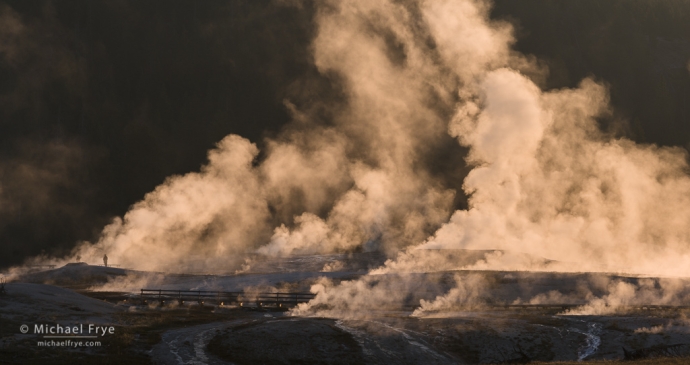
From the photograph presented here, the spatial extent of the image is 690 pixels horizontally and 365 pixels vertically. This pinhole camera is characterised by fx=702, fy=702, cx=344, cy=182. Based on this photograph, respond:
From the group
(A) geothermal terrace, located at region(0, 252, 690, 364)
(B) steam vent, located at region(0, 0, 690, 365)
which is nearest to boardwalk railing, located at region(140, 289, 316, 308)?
(A) geothermal terrace, located at region(0, 252, 690, 364)

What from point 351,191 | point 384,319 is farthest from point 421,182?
point 384,319

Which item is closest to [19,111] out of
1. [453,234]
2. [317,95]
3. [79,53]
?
[79,53]

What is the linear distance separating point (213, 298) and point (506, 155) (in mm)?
43965

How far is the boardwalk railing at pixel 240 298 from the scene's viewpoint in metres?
58.2

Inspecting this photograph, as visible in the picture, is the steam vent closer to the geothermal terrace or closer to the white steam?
the geothermal terrace

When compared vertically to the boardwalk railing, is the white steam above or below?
above

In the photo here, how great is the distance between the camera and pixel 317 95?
609 ft

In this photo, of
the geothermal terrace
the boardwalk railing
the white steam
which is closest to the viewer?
the geothermal terrace

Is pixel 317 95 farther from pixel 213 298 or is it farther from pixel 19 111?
pixel 213 298

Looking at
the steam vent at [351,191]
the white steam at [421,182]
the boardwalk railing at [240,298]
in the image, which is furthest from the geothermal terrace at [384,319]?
the white steam at [421,182]

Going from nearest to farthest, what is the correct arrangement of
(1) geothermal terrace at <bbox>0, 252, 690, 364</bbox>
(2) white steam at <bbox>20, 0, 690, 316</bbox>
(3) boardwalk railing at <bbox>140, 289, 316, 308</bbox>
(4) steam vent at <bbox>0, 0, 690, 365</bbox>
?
(1) geothermal terrace at <bbox>0, 252, 690, 364</bbox> → (4) steam vent at <bbox>0, 0, 690, 365</bbox> → (3) boardwalk railing at <bbox>140, 289, 316, 308</bbox> → (2) white steam at <bbox>20, 0, 690, 316</bbox>

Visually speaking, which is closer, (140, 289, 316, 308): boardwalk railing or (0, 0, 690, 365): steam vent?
(0, 0, 690, 365): steam vent

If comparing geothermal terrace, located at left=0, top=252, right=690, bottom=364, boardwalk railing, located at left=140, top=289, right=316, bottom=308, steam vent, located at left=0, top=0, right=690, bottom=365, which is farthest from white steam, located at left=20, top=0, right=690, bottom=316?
boardwalk railing, located at left=140, top=289, right=316, bottom=308

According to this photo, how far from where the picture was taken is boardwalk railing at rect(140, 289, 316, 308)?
191 ft
